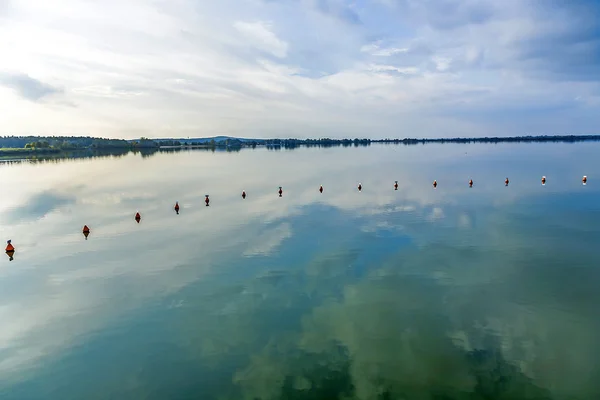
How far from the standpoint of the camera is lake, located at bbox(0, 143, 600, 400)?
1592 centimetres

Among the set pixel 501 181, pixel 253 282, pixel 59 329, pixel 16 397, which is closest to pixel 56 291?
pixel 59 329

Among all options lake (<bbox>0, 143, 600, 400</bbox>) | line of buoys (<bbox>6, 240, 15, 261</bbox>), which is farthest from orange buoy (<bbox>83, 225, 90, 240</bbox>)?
line of buoys (<bbox>6, 240, 15, 261</bbox>)

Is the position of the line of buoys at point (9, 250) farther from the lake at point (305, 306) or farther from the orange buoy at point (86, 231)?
the orange buoy at point (86, 231)

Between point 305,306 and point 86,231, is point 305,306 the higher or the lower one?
the lower one

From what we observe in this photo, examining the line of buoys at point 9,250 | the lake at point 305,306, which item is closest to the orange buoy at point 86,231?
the lake at point 305,306

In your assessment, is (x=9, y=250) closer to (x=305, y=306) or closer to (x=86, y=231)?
(x=86, y=231)

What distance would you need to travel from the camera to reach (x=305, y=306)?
73.2 feet

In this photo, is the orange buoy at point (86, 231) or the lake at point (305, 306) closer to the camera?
the lake at point (305, 306)

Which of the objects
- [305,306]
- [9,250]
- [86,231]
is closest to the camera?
[305,306]

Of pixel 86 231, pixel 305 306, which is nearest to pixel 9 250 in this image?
pixel 86 231

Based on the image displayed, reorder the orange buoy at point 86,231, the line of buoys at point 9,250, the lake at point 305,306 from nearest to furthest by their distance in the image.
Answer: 1. the lake at point 305,306
2. the line of buoys at point 9,250
3. the orange buoy at point 86,231

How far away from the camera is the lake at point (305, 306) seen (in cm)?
1592

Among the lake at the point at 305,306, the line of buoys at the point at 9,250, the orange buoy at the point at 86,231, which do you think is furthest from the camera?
the orange buoy at the point at 86,231

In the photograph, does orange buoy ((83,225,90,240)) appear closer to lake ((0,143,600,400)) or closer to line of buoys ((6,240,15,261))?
lake ((0,143,600,400))
